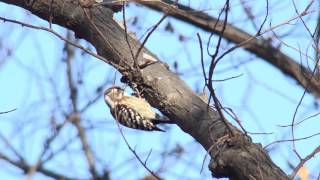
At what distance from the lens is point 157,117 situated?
4.28 meters

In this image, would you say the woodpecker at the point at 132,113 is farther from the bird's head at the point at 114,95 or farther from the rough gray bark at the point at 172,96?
the rough gray bark at the point at 172,96

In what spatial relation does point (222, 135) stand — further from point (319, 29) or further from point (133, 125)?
point (133, 125)

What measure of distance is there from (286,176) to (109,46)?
1.02 metres

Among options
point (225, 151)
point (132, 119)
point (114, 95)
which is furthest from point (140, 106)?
point (225, 151)

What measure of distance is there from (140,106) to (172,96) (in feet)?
2.93

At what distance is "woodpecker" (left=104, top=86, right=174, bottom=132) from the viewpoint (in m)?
3.87

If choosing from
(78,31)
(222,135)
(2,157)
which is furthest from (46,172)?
(222,135)

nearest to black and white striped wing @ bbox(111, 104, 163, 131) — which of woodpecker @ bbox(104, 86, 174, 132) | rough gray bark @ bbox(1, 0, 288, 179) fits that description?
woodpecker @ bbox(104, 86, 174, 132)

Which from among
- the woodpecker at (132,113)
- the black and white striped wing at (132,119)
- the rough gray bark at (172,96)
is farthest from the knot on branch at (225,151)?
the black and white striped wing at (132,119)

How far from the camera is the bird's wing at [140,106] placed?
3685 mm

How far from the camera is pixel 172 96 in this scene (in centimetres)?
301

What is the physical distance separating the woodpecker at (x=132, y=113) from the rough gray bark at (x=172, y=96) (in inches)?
24.5

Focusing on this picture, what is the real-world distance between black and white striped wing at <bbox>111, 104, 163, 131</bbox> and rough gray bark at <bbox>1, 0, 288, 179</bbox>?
2.79ft

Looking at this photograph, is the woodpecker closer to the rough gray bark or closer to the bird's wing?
the bird's wing
